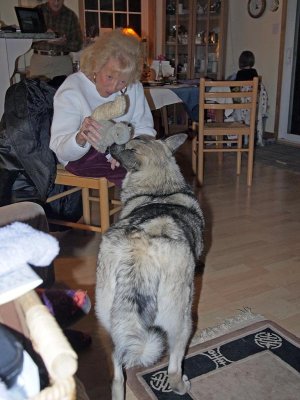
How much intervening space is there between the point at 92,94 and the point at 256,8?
14.0ft

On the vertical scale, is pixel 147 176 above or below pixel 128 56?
below

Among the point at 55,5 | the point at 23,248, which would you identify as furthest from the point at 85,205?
the point at 55,5

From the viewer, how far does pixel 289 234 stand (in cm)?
259

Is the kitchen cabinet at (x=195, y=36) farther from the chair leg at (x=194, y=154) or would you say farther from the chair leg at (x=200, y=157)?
the chair leg at (x=200, y=157)

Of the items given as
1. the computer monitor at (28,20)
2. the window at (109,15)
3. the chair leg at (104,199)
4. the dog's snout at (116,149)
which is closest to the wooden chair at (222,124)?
the computer monitor at (28,20)

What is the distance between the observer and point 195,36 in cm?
577

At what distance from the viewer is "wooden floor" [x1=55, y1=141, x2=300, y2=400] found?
1692mm

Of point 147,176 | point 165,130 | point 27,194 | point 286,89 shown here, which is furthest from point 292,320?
point 286,89

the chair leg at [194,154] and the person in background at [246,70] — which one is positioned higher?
the person in background at [246,70]

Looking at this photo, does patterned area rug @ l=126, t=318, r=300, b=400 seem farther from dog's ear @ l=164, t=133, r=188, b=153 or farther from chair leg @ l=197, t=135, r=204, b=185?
chair leg @ l=197, t=135, r=204, b=185

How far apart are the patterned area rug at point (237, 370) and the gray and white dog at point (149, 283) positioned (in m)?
0.08

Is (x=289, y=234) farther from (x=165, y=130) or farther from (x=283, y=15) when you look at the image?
(x=283, y=15)

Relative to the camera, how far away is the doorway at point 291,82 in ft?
16.3

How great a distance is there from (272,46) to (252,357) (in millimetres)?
4729
